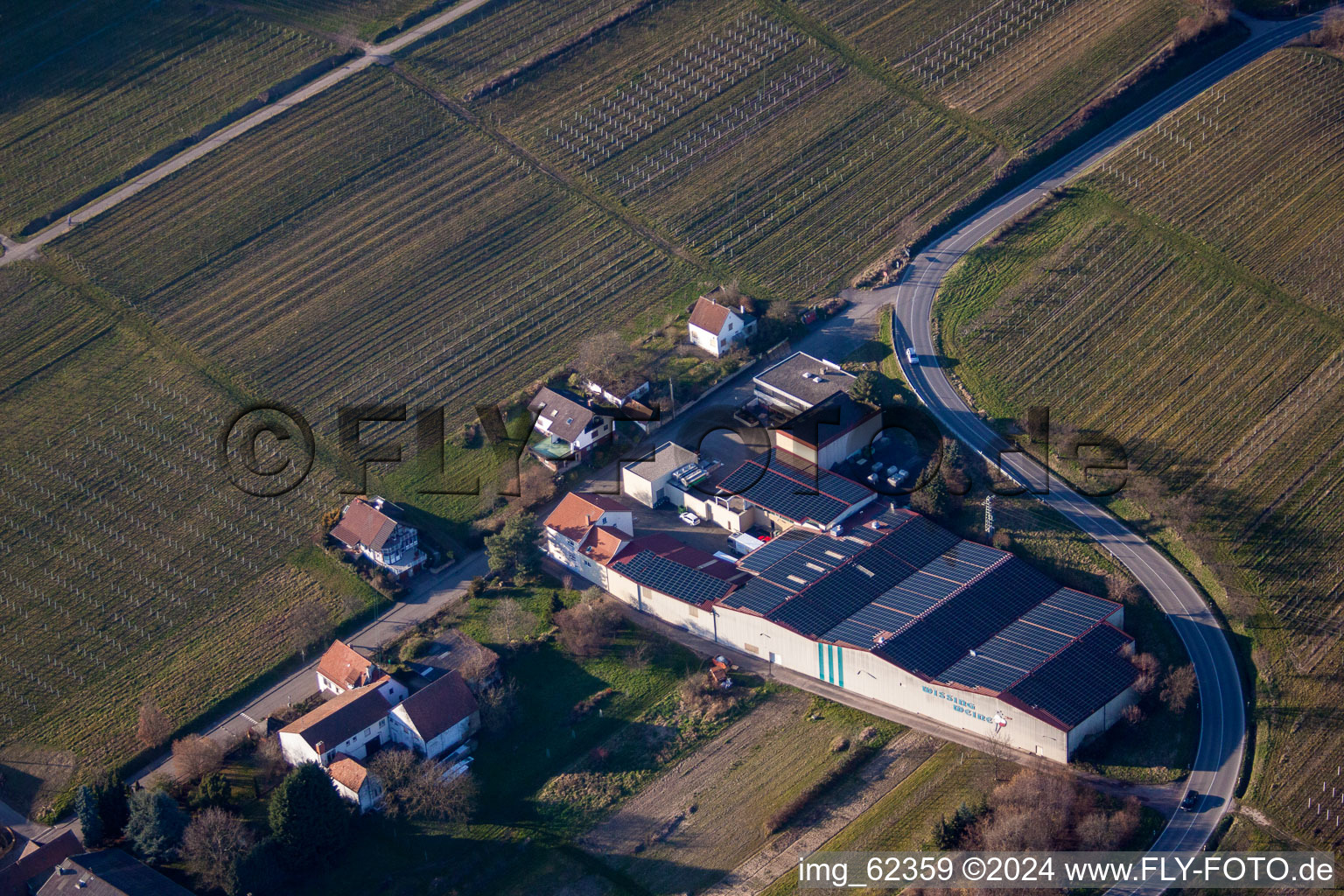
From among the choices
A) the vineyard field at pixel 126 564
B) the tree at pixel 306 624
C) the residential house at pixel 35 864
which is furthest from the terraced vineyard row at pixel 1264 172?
the residential house at pixel 35 864

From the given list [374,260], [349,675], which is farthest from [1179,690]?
[374,260]

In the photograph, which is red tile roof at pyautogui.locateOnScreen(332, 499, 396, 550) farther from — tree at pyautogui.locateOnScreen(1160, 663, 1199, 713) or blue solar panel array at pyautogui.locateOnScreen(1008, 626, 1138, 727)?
tree at pyautogui.locateOnScreen(1160, 663, 1199, 713)

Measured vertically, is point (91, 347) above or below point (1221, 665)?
above

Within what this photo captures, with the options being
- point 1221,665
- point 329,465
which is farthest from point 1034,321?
point 329,465

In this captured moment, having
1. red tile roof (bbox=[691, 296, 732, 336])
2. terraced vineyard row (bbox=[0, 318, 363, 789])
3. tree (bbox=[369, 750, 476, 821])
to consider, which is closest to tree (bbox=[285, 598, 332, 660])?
terraced vineyard row (bbox=[0, 318, 363, 789])

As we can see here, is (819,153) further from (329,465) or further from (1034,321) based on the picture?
(329,465)

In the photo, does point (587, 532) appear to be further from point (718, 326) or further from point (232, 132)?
point (232, 132)

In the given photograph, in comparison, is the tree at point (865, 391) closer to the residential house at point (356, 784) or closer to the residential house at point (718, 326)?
the residential house at point (718, 326)
